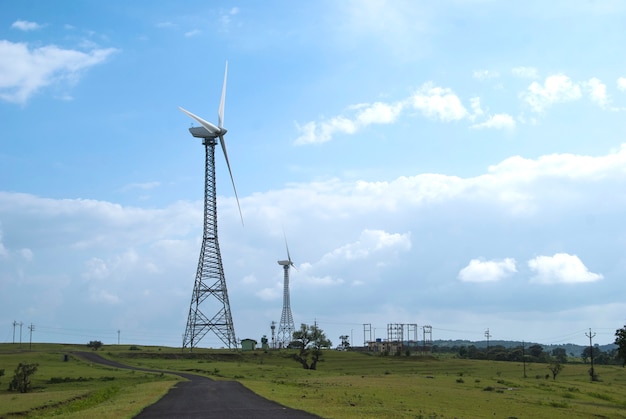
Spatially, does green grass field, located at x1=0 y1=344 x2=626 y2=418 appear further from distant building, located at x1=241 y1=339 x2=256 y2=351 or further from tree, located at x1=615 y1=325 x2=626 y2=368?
distant building, located at x1=241 y1=339 x2=256 y2=351

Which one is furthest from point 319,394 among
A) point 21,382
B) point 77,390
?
point 21,382

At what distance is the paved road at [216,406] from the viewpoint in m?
41.0

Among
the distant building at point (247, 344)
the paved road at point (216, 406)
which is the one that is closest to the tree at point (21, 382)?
the paved road at point (216, 406)

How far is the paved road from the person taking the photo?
4100 cm

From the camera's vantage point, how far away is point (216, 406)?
46.6 m

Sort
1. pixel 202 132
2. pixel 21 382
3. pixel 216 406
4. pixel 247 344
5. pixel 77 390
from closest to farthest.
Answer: pixel 216 406
pixel 77 390
pixel 21 382
pixel 202 132
pixel 247 344

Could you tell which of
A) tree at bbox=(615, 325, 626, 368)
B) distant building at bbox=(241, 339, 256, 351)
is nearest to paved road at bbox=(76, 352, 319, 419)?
tree at bbox=(615, 325, 626, 368)

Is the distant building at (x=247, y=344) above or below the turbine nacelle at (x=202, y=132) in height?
below

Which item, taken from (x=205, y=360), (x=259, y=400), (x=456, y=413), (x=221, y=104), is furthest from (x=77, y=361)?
(x=456, y=413)

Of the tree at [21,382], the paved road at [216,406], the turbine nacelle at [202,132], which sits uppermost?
the turbine nacelle at [202,132]

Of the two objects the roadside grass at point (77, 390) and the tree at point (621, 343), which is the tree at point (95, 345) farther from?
the tree at point (621, 343)

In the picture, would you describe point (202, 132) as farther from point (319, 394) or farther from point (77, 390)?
point (319, 394)

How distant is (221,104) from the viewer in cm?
13900

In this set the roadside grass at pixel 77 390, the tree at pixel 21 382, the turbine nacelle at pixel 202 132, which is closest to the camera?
the roadside grass at pixel 77 390
